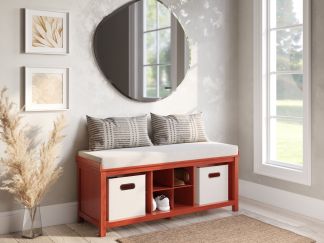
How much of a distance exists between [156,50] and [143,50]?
15cm

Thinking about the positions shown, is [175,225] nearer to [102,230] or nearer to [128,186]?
[128,186]

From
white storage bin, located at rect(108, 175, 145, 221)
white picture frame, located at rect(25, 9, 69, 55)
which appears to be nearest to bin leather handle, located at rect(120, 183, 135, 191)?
white storage bin, located at rect(108, 175, 145, 221)

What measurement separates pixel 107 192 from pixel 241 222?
3.98 ft

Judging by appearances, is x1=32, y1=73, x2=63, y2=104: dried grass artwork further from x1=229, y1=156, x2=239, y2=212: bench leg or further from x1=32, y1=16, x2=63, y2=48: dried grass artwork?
x1=229, y1=156, x2=239, y2=212: bench leg

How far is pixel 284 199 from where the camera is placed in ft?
14.9

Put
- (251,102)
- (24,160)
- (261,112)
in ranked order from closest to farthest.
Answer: (24,160), (261,112), (251,102)

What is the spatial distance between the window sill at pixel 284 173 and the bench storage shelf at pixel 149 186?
0.49m

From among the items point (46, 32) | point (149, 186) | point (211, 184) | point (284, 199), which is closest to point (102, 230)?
point (149, 186)

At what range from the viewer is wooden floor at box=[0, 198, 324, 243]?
12.0 ft

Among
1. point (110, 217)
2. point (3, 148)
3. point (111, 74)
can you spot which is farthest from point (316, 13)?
point (3, 148)

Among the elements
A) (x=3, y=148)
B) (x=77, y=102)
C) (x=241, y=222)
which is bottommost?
(x=241, y=222)

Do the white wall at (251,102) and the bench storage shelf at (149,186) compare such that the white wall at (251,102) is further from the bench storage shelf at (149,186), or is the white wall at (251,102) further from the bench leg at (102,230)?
the bench leg at (102,230)

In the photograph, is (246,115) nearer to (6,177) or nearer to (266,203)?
(266,203)

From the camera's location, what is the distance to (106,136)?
4000 millimetres
